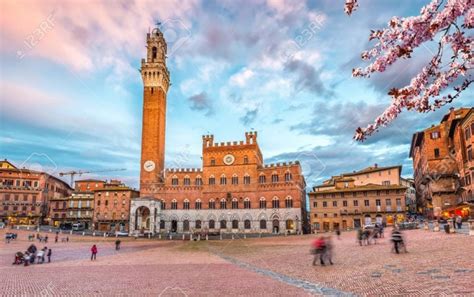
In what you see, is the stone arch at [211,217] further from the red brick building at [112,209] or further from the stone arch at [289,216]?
the red brick building at [112,209]

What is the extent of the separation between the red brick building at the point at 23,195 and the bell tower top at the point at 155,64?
34.4 meters

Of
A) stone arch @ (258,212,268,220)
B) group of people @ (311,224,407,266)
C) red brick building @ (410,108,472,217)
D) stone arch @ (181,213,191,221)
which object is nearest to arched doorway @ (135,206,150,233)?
stone arch @ (181,213,191,221)

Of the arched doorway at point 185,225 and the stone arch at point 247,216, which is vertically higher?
the stone arch at point 247,216

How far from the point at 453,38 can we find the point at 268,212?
5443 cm

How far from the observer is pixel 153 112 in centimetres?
6544

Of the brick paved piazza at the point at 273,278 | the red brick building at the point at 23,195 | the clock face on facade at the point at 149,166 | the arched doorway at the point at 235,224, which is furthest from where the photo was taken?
the red brick building at the point at 23,195

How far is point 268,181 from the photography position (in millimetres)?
59344

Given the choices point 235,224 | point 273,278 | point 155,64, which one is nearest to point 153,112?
point 155,64

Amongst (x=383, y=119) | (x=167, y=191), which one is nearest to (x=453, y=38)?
(x=383, y=119)

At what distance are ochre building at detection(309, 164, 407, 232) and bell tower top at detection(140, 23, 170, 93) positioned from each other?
123 feet

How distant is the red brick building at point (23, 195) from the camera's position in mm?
68938

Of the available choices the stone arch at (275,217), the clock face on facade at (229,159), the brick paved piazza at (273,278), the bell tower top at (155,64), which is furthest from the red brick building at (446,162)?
the bell tower top at (155,64)

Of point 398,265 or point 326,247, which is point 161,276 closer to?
point 326,247

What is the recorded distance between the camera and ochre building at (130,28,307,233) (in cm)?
5775
